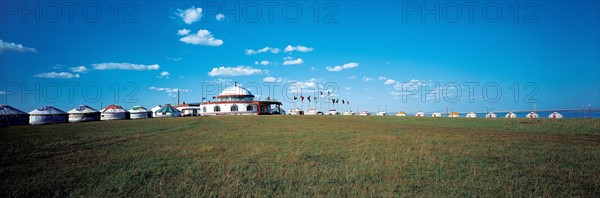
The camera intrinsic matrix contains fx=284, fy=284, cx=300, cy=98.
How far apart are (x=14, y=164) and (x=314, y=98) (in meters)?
116

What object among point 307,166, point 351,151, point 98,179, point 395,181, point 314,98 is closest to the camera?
point 395,181

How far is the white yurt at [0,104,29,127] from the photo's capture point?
38969mm

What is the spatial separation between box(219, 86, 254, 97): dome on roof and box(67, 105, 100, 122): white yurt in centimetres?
3091

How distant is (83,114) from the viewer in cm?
5222

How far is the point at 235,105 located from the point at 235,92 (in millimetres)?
5446

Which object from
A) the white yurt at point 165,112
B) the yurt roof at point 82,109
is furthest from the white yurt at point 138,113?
the yurt roof at point 82,109

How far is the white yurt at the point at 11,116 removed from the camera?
39.0 meters

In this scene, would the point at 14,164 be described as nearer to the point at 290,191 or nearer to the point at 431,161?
the point at 290,191

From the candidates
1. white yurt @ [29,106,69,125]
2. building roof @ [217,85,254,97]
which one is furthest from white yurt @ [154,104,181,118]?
white yurt @ [29,106,69,125]

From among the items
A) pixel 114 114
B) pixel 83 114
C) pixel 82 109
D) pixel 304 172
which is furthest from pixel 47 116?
pixel 304 172

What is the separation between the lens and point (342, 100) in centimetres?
13338

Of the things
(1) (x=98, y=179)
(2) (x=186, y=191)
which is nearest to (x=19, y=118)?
(1) (x=98, y=179)

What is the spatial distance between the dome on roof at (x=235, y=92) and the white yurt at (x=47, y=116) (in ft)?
120

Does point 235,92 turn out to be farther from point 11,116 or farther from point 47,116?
point 11,116
